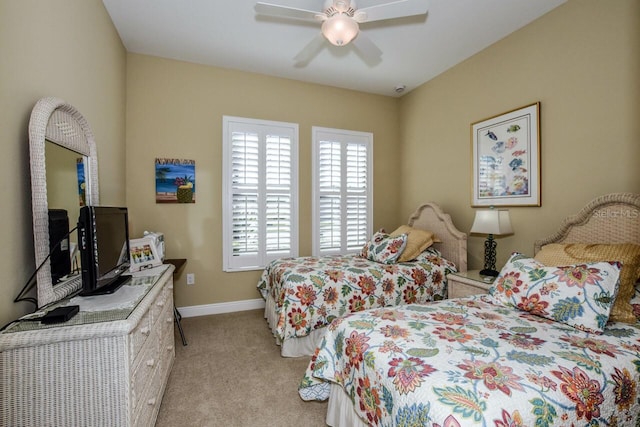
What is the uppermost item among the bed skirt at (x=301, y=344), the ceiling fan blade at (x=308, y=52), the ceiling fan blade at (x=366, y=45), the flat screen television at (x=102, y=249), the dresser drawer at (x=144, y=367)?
the ceiling fan blade at (x=308, y=52)

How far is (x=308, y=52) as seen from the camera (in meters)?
2.62

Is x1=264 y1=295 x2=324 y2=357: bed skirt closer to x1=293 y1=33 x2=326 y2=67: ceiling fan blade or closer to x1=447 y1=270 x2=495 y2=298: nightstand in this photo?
x1=447 y1=270 x2=495 y2=298: nightstand

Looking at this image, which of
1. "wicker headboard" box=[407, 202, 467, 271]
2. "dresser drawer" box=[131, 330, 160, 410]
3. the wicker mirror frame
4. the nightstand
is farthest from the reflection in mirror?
"wicker headboard" box=[407, 202, 467, 271]

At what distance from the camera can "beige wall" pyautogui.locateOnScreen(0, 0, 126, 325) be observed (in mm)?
1265

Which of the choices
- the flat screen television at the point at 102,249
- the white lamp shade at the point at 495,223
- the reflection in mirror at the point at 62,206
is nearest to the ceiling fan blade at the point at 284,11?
the reflection in mirror at the point at 62,206

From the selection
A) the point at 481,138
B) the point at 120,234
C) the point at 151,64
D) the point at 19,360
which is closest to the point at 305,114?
the point at 151,64

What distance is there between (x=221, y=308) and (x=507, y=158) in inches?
138

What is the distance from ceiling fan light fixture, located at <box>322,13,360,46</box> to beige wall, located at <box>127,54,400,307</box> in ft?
5.85

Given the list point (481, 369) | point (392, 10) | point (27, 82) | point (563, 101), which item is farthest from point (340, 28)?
point (481, 369)

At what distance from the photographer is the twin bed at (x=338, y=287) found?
8.30 ft

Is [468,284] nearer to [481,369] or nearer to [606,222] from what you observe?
[606,222]

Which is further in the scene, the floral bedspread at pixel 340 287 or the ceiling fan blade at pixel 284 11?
the floral bedspread at pixel 340 287

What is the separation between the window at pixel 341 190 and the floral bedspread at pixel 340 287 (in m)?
0.93

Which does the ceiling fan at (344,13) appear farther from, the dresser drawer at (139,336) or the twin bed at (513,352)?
the dresser drawer at (139,336)
